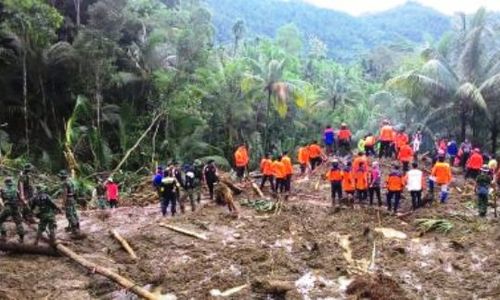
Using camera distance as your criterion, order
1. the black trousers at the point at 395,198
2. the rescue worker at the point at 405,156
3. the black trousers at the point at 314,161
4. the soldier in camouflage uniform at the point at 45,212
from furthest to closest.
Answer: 1. the black trousers at the point at 314,161
2. the rescue worker at the point at 405,156
3. the black trousers at the point at 395,198
4. the soldier in camouflage uniform at the point at 45,212

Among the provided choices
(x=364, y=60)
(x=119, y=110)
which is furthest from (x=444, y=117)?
(x=364, y=60)

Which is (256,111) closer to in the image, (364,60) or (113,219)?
(113,219)

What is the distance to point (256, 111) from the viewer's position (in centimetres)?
3491

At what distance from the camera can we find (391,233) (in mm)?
13516

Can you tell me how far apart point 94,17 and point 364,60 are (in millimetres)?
47971

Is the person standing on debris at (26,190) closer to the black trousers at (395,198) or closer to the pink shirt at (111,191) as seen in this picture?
the pink shirt at (111,191)

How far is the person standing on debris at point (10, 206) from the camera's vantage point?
1180 cm

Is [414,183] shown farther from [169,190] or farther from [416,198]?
[169,190]

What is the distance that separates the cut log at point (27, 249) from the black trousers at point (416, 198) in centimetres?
828

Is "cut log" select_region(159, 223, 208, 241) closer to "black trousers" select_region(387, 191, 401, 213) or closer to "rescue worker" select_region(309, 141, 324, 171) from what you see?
"black trousers" select_region(387, 191, 401, 213)

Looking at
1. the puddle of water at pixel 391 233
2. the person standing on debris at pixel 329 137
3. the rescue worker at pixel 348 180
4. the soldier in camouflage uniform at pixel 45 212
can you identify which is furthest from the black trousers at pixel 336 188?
the soldier in camouflage uniform at pixel 45 212

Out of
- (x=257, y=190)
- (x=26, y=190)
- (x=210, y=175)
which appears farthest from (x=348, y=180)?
(x=26, y=190)

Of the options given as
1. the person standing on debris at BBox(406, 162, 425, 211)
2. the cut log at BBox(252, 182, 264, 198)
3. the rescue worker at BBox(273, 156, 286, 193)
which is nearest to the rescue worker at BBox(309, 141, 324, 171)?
the cut log at BBox(252, 182, 264, 198)

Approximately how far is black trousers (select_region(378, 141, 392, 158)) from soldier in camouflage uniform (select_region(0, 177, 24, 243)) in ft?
38.1
